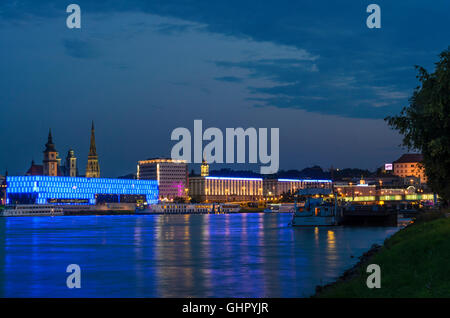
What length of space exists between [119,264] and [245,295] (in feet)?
46.9

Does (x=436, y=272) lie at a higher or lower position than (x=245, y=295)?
higher

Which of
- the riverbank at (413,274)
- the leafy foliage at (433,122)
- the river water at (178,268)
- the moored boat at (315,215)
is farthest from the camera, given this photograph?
the moored boat at (315,215)

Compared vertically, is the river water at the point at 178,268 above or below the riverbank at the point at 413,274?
below

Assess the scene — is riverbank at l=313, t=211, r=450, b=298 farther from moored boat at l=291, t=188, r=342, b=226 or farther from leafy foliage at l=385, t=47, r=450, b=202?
moored boat at l=291, t=188, r=342, b=226

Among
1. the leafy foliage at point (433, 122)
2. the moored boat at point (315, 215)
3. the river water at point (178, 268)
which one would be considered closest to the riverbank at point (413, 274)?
→ the river water at point (178, 268)

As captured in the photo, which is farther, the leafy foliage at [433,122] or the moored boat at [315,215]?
the moored boat at [315,215]

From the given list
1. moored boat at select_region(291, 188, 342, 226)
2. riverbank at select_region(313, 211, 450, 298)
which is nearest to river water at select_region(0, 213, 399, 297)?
riverbank at select_region(313, 211, 450, 298)

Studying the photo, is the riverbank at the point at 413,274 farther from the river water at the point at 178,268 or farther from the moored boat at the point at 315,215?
the moored boat at the point at 315,215

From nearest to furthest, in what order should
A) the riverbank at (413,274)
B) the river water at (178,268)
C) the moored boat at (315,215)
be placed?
the riverbank at (413,274), the river water at (178,268), the moored boat at (315,215)
